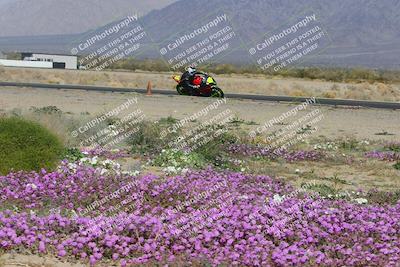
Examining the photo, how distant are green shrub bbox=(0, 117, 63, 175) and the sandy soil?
499 inches

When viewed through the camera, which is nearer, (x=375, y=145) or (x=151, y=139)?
(x=151, y=139)

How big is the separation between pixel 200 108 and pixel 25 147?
62.9 ft

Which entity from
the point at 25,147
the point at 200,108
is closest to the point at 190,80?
the point at 200,108

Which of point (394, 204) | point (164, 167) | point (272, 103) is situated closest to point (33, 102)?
point (272, 103)

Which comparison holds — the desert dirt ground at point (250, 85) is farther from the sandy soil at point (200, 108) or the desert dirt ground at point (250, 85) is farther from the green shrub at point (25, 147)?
the green shrub at point (25, 147)

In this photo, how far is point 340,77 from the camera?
79188 millimetres

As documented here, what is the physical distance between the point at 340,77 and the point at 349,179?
6676 centimetres

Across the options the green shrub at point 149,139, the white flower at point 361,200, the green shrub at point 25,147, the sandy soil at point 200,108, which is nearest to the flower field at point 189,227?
the white flower at point 361,200

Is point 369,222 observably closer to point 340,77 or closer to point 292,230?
point 292,230

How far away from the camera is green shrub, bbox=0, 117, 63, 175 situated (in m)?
11.4

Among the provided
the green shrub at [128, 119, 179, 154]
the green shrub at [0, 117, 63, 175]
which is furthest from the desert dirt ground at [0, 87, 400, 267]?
the green shrub at [0, 117, 63, 175]

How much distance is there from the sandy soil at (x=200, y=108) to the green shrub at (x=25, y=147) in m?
12.7

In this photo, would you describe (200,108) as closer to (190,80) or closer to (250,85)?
(190,80)

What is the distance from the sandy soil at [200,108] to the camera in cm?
2536
